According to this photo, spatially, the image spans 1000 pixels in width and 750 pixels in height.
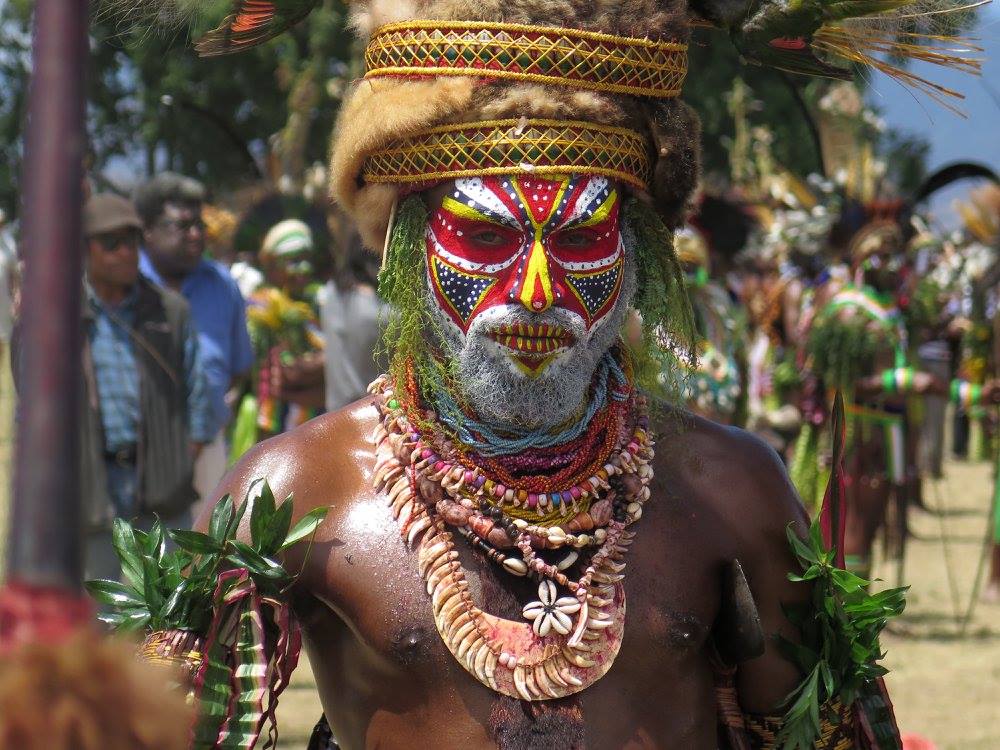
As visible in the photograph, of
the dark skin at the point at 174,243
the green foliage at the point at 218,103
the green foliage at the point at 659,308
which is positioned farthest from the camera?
the green foliage at the point at 218,103

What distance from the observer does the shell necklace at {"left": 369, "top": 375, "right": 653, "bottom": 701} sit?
8.59 feet

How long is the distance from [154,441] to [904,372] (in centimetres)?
465

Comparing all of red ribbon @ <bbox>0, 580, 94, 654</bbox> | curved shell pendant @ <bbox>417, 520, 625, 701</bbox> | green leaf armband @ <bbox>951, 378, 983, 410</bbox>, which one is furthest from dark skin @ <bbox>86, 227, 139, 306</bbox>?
green leaf armband @ <bbox>951, 378, 983, 410</bbox>

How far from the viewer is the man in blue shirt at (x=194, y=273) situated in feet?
23.8

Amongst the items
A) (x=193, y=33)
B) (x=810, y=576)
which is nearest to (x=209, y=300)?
(x=193, y=33)

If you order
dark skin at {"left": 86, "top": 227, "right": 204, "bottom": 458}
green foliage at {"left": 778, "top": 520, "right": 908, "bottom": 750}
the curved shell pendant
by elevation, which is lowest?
dark skin at {"left": 86, "top": 227, "right": 204, "bottom": 458}

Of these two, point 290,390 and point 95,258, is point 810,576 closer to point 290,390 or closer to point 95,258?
point 95,258

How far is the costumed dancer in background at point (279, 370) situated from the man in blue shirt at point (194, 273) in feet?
3.13

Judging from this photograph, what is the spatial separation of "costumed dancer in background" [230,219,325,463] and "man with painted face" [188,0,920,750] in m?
5.70

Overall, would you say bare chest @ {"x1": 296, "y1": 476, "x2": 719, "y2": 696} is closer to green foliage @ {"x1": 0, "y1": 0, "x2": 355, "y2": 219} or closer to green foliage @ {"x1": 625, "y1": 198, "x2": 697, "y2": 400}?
green foliage @ {"x1": 625, "y1": 198, "x2": 697, "y2": 400}

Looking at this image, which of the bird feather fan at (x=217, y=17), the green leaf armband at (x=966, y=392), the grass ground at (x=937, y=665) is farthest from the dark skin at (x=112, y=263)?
the green leaf armband at (x=966, y=392)

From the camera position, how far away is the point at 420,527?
8.93 ft

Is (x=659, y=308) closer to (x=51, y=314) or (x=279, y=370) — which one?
(x=51, y=314)

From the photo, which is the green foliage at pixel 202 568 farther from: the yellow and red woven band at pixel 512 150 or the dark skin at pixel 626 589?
the yellow and red woven band at pixel 512 150
